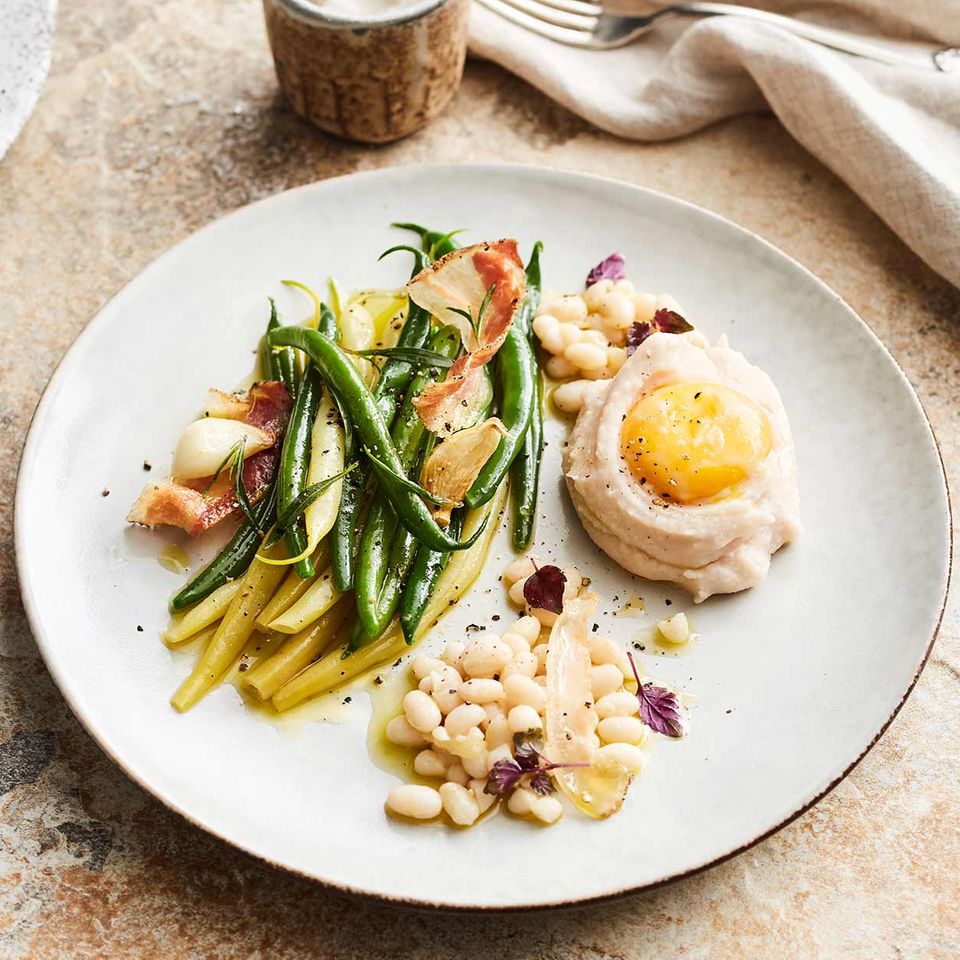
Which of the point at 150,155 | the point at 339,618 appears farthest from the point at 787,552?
the point at 150,155

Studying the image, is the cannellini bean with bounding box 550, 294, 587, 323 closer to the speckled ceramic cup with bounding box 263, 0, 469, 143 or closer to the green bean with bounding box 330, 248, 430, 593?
the green bean with bounding box 330, 248, 430, 593

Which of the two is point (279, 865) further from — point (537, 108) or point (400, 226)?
point (537, 108)

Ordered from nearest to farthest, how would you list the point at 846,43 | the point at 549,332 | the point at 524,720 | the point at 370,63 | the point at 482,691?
the point at 524,720, the point at 482,691, the point at 549,332, the point at 370,63, the point at 846,43

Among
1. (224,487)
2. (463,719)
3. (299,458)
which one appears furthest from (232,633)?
(463,719)

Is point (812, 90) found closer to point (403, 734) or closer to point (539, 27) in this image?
point (539, 27)

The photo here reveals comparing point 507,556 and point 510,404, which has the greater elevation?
point 510,404

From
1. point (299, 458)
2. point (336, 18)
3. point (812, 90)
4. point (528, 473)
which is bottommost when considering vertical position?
point (528, 473)

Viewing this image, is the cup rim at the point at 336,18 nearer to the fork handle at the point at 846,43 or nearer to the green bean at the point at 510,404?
the green bean at the point at 510,404

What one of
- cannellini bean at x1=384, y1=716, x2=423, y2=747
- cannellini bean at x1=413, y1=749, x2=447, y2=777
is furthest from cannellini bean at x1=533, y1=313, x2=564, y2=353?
cannellini bean at x1=413, y1=749, x2=447, y2=777
